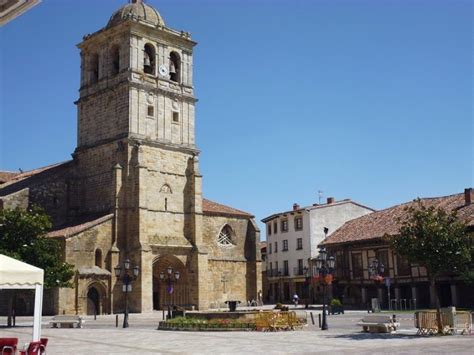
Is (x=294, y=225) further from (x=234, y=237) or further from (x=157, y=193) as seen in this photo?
(x=157, y=193)

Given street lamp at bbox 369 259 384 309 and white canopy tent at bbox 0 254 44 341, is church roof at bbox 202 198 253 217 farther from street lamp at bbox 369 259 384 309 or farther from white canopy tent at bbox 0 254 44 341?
white canopy tent at bbox 0 254 44 341

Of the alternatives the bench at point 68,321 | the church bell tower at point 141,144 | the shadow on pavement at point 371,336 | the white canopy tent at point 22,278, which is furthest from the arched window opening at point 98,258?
the white canopy tent at point 22,278

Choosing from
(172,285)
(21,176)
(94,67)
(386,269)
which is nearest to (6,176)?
(21,176)

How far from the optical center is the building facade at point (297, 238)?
59250mm

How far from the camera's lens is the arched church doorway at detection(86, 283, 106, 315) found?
40.5 meters

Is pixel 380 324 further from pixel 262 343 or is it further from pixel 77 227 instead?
pixel 77 227

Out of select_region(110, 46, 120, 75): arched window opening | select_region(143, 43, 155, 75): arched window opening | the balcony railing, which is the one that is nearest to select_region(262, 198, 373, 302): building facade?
the balcony railing

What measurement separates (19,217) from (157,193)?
1566cm

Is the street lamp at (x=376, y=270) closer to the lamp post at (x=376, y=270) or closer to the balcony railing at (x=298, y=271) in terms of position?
the lamp post at (x=376, y=270)

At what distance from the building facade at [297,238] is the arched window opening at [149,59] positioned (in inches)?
823

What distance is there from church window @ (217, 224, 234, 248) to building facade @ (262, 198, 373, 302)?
9.90 meters

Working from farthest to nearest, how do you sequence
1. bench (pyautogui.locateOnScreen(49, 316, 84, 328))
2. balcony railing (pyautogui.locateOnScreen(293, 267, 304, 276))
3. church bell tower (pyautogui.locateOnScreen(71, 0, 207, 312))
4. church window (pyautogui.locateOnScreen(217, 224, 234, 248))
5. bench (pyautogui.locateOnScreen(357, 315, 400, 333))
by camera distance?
balcony railing (pyautogui.locateOnScreen(293, 267, 304, 276)) < church window (pyautogui.locateOnScreen(217, 224, 234, 248)) < church bell tower (pyautogui.locateOnScreen(71, 0, 207, 312)) < bench (pyautogui.locateOnScreen(49, 316, 84, 328)) < bench (pyautogui.locateOnScreen(357, 315, 400, 333))

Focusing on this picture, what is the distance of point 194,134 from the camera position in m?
48.7

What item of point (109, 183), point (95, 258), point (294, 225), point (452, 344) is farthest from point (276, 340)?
point (294, 225)
